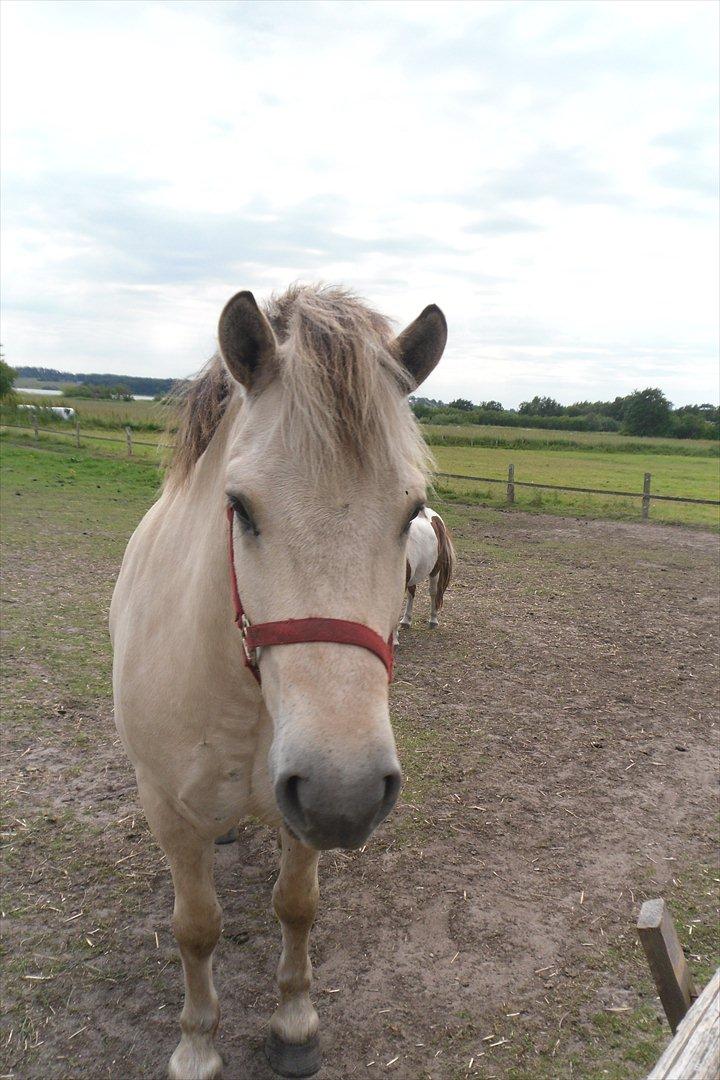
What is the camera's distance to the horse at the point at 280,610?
53.3 inches

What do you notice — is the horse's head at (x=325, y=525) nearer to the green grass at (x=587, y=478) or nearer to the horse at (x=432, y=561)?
the horse at (x=432, y=561)

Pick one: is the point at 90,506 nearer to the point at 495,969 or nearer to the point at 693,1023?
the point at 495,969

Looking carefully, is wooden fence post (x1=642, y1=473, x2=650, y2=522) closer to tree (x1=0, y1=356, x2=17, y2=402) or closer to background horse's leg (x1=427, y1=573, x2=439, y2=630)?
background horse's leg (x1=427, y1=573, x2=439, y2=630)

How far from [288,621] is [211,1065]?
1.85 metres

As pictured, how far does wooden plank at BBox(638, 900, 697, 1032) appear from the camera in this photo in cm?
180

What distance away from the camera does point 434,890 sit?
3.25 m

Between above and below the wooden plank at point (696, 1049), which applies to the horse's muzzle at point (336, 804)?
above

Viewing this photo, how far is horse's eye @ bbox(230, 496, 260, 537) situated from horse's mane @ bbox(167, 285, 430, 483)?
0.17m

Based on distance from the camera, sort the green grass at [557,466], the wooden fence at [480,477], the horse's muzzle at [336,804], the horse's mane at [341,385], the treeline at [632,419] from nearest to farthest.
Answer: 1. the horse's muzzle at [336,804]
2. the horse's mane at [341,385]
3. the wooden fence at [480,477]
4. the green grass at [557,466]
5. the treeline at [632,419]

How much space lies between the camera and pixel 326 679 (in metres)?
1.36

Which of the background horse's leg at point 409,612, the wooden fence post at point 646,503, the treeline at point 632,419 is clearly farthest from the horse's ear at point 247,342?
the treeline at point 632,419

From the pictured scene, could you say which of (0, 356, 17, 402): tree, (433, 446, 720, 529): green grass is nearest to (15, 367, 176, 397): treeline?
(0, 356, 17, 402): tree

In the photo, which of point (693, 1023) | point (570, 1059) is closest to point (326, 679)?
point (693, 1023)

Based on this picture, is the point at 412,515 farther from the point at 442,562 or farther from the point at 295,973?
the point at 442,562
